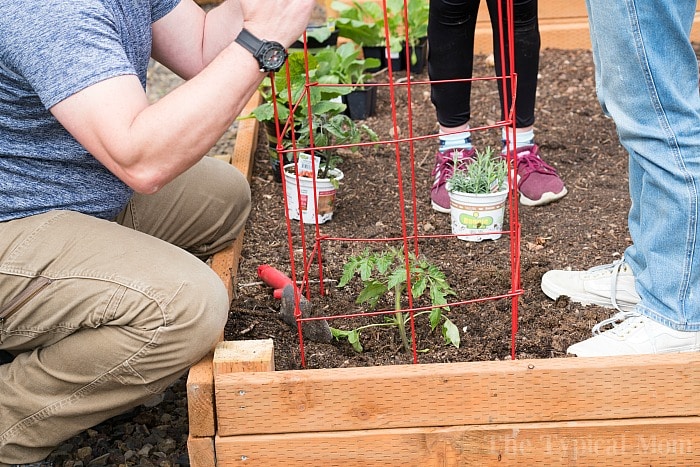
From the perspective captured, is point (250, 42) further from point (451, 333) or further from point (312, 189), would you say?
point (312, 189)

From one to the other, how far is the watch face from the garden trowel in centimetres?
59

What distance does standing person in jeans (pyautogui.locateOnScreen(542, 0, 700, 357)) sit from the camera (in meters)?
1.88

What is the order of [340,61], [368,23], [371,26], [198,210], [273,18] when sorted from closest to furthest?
[273,18] < [198,210] < [340,61] < [371,26] < [368,23]

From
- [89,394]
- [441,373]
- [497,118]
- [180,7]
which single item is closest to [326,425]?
[441,373]

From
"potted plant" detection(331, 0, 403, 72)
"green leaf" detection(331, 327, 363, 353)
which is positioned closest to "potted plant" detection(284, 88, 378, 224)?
"green leaf" detection(331, 327, 363, 353)

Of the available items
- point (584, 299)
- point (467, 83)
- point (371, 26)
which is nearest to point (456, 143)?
point (467, 83)

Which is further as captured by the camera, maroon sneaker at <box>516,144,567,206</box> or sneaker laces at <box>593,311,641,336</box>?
maroon sneaker at <box>516,144,567,206</box>

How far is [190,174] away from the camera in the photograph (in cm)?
258

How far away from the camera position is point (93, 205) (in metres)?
2.12

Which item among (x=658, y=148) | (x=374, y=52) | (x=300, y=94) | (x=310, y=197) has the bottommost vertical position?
(x=374, y=52)

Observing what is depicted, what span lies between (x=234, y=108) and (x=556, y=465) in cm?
100

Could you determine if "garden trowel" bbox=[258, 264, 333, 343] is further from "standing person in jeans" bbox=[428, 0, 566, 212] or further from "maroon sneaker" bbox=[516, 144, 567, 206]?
"maroon sneaker" bbox=[516, 144, 567, 206]

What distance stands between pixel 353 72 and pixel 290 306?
65.4 inches

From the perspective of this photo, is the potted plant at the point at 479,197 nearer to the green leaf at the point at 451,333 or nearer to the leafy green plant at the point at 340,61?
the green leaf at the point at 451,333
